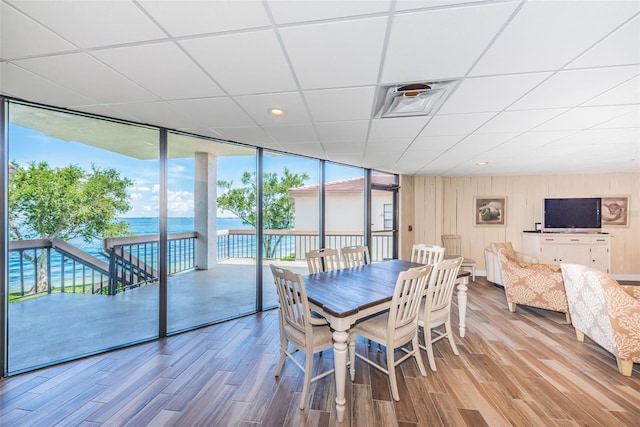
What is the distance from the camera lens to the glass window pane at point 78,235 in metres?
2.39

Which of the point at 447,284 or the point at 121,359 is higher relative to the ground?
the point at 447,284

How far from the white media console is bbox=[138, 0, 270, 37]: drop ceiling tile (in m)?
6.73

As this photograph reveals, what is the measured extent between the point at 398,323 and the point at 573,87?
2.23 meters

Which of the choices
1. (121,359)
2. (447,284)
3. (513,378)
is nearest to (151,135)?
(121,359)

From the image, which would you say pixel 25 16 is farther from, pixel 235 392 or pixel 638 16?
pixel 638 16

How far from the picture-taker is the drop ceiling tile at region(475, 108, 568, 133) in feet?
7.87

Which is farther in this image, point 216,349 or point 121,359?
point 216,349

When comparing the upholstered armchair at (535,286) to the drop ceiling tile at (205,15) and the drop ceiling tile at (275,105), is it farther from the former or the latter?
the drop ceiling tile at (205,15)

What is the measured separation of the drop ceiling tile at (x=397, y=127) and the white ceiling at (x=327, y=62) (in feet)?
0.10

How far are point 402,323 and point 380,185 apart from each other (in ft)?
12.3

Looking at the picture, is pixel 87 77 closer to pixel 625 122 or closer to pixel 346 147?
pixel 346 147

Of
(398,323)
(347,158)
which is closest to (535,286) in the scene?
(398,323)

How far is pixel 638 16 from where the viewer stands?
126cm

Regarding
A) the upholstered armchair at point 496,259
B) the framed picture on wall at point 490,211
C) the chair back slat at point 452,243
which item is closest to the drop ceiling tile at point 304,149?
the upholstered armchair at point 496,259
